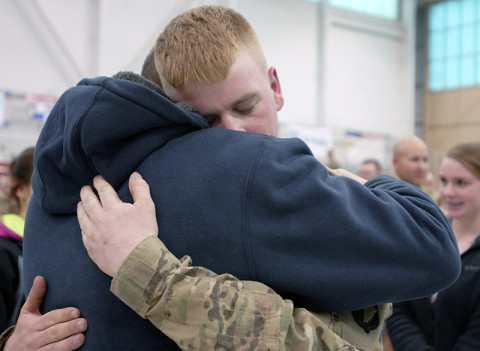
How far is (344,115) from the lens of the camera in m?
15.6

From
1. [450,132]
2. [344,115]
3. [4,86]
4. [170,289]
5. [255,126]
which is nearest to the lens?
[170,289]

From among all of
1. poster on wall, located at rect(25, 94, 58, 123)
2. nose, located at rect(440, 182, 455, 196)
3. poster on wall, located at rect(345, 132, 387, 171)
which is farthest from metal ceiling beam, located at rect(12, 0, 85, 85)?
nose, located at rect(440, 182, 455, 196)

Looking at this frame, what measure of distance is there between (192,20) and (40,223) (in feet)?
1.91

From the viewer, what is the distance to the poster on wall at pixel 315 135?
13.8 metres

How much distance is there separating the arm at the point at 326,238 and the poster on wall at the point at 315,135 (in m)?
12.3

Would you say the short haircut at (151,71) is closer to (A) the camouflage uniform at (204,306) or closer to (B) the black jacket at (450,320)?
(A) the camouflage uniform at (204,306)

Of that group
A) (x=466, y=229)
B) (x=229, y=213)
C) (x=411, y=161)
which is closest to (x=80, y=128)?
(x=229, y=213)

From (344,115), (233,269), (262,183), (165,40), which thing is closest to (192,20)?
(165,40)

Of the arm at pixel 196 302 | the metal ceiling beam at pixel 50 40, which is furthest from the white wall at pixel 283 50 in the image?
the arm at pixel 196 302

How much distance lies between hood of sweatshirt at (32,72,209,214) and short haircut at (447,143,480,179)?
2.48 metres

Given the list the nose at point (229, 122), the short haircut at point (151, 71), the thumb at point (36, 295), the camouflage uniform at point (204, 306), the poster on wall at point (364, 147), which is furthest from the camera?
the poster on wall at point (364, 147)

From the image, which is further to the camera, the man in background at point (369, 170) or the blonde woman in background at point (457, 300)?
the man in background at point (369, 170)

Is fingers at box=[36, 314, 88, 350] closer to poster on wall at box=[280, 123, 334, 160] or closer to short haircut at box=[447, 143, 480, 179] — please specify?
short haircut at box=[447, 143, 480, 179]

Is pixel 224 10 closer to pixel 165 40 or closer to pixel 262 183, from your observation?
pixel 165 40
